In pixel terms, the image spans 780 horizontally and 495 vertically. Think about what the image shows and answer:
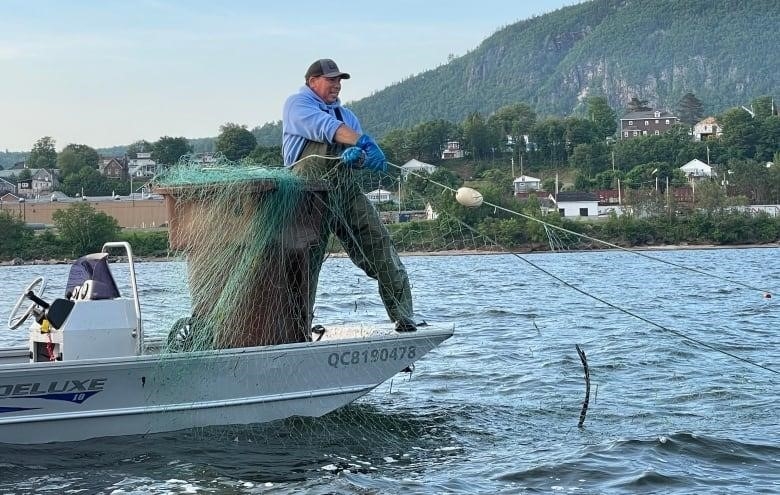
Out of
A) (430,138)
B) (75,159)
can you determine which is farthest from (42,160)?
(430,138)

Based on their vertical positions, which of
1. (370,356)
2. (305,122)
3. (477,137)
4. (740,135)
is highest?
(477,137)

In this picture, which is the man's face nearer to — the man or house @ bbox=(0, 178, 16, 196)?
the man

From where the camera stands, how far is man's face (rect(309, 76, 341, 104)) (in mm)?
11391

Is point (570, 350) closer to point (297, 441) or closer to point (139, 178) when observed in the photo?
point (297, 441)

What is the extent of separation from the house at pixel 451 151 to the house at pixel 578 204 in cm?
3604

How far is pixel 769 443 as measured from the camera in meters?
11.0

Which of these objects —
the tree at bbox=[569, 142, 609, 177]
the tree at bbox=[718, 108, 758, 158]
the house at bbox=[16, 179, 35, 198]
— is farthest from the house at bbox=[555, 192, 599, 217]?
the house at bbox=[16, 179, 35, 198]

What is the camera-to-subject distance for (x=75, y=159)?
176500mm

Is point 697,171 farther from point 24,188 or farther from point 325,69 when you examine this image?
point 325,69

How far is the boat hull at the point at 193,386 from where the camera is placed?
1015cm

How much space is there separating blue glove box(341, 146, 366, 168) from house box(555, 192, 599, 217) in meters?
106

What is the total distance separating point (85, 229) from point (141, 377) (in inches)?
2806

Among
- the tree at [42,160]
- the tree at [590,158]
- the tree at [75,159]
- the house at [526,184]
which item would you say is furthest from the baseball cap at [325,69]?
the tree at [42,160]

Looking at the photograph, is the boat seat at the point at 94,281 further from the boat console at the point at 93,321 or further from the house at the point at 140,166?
the house at the point at 140,166
